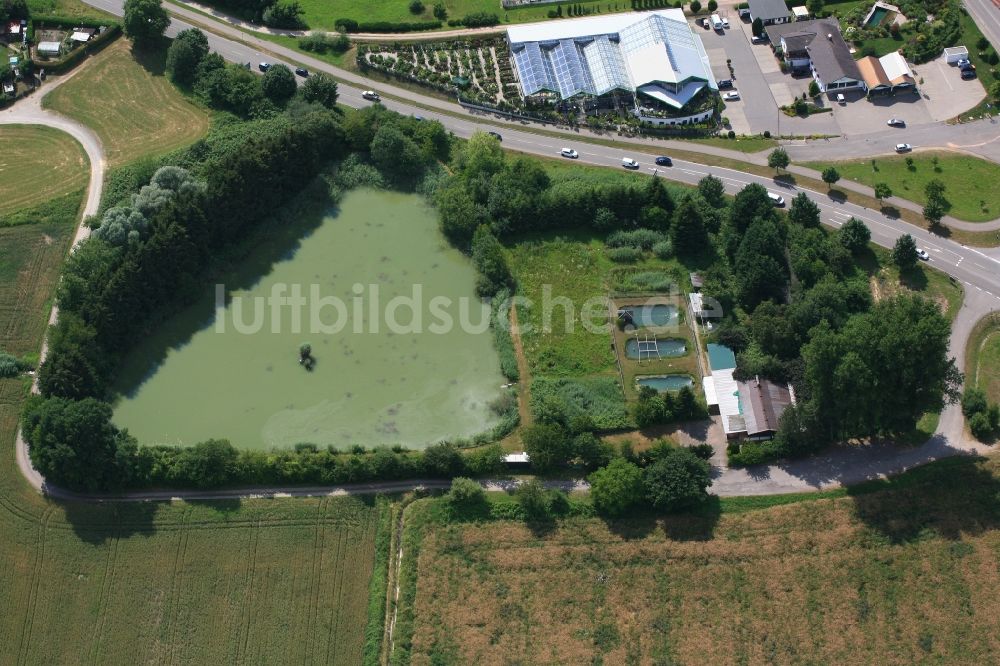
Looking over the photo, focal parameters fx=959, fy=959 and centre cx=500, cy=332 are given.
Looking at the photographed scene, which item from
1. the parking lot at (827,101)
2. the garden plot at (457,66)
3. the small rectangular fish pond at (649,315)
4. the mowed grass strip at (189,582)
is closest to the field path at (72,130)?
the mowed grass strip at (189,582)

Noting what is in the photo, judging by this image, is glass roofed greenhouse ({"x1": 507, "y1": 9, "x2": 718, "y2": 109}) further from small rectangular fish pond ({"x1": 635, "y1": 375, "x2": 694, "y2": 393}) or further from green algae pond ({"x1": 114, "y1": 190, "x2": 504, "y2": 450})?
small rectangular fish pond ({"x1": 635, "y1": 375, "x2": 694, "y2": 393})

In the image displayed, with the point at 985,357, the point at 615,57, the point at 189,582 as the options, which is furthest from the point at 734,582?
the point at 615,57

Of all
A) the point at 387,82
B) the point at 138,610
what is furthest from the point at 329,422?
the point at 387,82

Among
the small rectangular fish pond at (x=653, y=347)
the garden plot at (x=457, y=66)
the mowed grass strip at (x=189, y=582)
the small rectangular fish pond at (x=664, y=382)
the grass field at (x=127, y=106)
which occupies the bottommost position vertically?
the mowed grass strip at (x=189, y=582)

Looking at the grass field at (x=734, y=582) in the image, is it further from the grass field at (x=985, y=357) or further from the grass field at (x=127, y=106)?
the grass field at (x=127, y=106)

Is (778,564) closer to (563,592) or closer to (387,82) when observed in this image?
(563,592)

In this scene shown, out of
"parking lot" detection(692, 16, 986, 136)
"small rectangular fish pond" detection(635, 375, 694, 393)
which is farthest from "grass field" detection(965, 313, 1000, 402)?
"parking lot" detection(692, 16, 986, 136)
